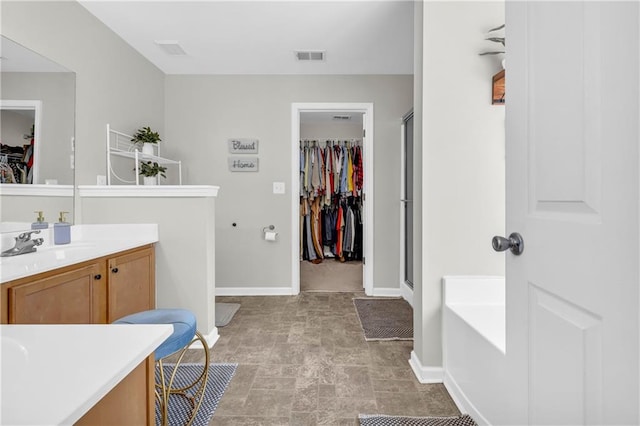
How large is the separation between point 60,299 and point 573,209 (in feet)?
6.60

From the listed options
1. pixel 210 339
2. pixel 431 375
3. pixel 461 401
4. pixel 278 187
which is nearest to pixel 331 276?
pixel 278 187

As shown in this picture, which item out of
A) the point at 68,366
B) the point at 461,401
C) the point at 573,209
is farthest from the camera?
the point at 461,401

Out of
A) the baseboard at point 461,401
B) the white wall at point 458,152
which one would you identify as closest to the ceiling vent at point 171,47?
the white wall at point 458,152

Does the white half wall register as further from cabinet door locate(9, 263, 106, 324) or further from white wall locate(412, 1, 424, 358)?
white wall locate(412, 1, 424, 358)

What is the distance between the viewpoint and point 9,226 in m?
1.77

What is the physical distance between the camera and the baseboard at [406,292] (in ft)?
10.7

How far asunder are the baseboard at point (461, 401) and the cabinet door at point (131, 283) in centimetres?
193

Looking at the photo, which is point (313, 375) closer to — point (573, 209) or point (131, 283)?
point (131, 283)

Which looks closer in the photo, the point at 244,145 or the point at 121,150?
the point at 121,150

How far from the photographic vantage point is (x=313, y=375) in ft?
6.35

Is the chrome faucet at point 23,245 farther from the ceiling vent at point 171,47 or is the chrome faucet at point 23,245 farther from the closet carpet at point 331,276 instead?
the closet carpet at point 331,276

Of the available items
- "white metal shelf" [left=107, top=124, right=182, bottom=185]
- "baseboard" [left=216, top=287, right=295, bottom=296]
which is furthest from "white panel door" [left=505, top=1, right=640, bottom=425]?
"baseboard" [left=216, top=287, right=295, bottom=296]

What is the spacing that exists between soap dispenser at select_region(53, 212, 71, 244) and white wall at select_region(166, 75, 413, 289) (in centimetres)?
162

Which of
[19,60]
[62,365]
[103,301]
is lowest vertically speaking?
[103,301]
